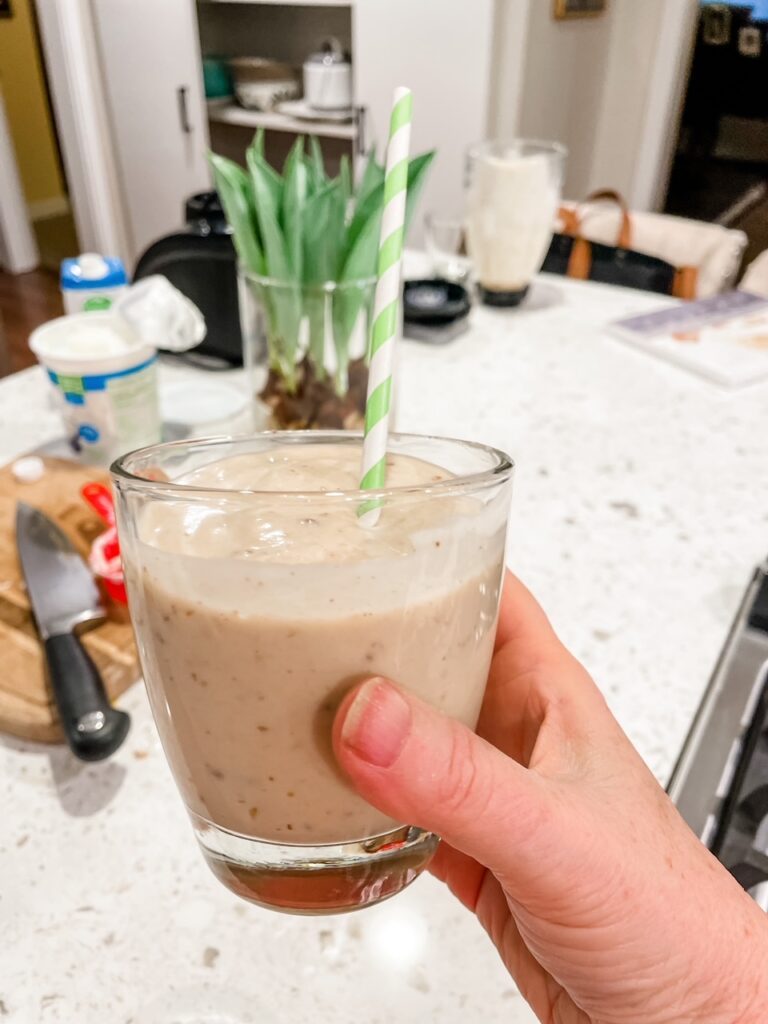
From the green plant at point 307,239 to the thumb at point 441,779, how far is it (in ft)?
1.80

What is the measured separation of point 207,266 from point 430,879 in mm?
846

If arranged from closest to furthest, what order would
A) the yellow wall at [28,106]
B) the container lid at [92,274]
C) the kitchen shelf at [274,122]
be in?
the container lid at [92,274]
the kitchen shelf at [274,122]
the yellow wall at [28,106]

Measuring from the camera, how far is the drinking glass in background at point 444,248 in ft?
4.92

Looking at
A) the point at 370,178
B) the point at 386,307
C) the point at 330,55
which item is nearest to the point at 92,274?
the point at 370,178

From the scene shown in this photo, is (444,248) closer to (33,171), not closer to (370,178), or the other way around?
(370,178)

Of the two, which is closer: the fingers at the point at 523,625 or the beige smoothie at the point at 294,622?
the beige smoothie at the point at 294,622

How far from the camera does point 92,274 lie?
1.02 m

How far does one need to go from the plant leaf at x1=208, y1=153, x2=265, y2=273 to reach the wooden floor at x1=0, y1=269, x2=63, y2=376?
2.60 m

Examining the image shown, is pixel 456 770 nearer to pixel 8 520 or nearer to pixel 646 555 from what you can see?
pixel 646 555

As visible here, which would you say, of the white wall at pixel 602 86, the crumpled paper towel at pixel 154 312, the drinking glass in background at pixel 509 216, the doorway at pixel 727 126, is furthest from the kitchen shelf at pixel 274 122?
the crumpled paper towel at pixel 154 312

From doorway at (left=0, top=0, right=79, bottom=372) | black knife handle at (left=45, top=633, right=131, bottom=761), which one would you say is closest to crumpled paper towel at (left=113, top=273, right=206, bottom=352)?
black knife handle at (left=45, top=633, right=131, bottom=761)

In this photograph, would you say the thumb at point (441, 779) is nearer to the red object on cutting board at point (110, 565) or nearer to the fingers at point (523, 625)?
the fingers at point (523, 625)

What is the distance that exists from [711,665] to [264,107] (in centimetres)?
306

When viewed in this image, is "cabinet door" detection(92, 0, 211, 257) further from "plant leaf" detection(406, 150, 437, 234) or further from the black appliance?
"plant leaf" detection(406, 150, 437, 234)
